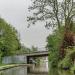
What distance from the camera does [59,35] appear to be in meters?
34.5

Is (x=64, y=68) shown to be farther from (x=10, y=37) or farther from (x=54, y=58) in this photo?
(x=10, y=37)

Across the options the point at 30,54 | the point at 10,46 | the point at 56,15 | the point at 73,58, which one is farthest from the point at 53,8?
the point at 30,54

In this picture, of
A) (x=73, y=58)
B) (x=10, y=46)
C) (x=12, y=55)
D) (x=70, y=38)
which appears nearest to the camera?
(x=73, y=58)

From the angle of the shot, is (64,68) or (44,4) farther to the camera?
(44,4)

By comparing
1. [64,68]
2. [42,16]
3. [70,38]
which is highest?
[42,16]

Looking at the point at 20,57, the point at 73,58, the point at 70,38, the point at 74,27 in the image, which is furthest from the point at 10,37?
the point at 73,58

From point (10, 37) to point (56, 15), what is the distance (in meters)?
23.9

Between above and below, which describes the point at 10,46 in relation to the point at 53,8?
below

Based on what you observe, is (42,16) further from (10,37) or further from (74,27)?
(10,37)

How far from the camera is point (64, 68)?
1142 inches

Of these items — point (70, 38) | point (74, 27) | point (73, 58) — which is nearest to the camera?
point (73, 58)

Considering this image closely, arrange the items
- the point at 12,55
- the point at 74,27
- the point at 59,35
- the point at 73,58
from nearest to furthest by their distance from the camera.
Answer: the point at 73,58
the point at 59,35
the point at 74,27
the point at 12,55

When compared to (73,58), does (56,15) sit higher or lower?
higher

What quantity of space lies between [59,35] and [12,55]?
92.1 ft
